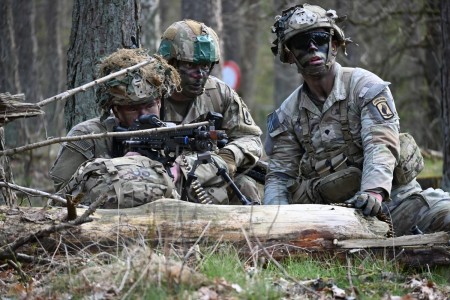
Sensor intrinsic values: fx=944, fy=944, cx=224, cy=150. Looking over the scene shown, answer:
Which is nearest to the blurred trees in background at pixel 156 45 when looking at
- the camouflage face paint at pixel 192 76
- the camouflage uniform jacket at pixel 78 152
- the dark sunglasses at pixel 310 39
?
the camouflage uniform jacket at pixel 78 152

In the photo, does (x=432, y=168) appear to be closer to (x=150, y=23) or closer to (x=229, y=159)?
(x=229, y=159)

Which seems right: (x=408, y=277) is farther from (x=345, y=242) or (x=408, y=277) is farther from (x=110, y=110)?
(x=110, y=110)

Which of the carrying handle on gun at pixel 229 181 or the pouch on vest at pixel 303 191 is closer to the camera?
the carrying handle on gun at pixel 229 181

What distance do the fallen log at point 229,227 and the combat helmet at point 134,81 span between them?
1388 mm

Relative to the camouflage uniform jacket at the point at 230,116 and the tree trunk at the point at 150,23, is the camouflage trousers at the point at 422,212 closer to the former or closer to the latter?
the camouflage uniform jacket at the point at 230,116

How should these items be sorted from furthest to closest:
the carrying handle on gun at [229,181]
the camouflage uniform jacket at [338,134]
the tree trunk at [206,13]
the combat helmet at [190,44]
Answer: the tree trunk at [206,13] → the combat helmet at [190,44] → the carrying handle on gun at [229,181] → the camouflage uniform jacket at [338,134]

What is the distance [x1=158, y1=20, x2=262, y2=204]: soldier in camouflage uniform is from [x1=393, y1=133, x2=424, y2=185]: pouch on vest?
55.2 inches

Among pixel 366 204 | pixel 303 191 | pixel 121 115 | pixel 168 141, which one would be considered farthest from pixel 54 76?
pixel 366 204

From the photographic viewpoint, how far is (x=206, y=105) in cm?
846

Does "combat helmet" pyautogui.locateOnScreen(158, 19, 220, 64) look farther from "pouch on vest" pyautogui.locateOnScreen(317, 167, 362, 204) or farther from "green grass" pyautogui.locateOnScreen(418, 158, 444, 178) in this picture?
"green grass" pyautogui.locateOnScreen(418, 158, 444, 178)

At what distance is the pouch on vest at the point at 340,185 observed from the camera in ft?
25.1

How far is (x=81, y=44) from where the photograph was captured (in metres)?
8.77

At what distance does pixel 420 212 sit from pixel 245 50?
24.2 meters

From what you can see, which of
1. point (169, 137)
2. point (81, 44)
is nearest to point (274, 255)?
point (169, 137)
